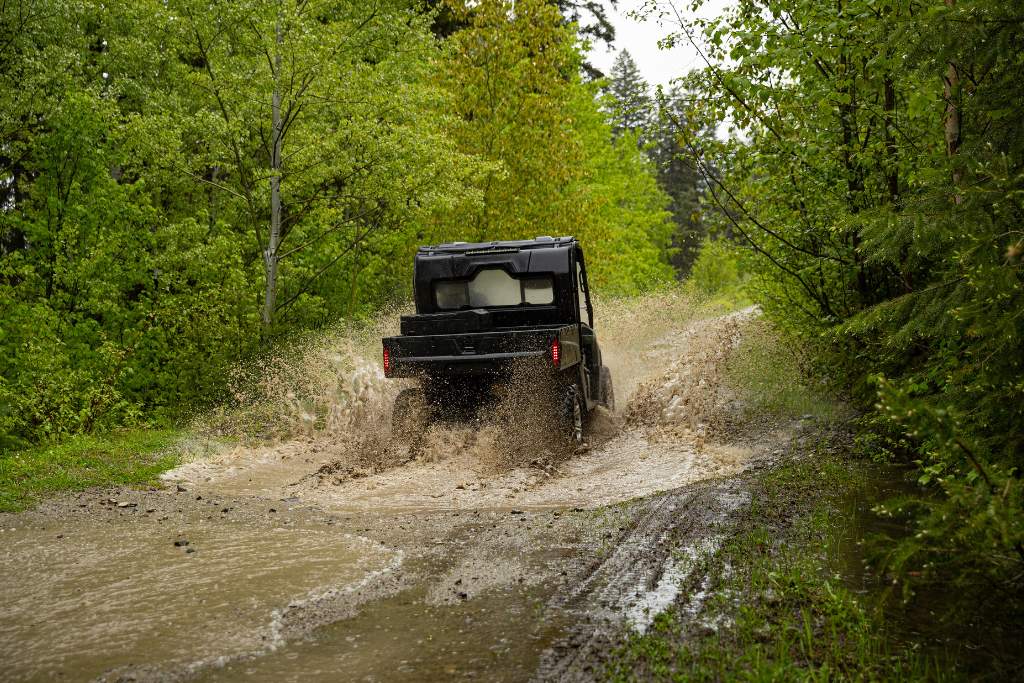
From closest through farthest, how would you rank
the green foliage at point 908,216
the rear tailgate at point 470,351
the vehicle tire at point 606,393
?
the green foliage at point 908,216 < the rear tailgate at point 470,351 < the vehicle tire at point 606,393

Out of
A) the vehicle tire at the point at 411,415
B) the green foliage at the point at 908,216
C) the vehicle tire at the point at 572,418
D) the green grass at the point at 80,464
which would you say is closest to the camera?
the green foliage at the point at 908,216

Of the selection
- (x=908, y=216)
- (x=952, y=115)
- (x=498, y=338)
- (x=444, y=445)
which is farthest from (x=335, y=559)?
(x=952, y=115)

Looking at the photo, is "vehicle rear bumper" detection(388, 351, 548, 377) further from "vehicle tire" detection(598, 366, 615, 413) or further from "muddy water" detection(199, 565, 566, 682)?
"muddy water" detection(199, 565, 566, 682)

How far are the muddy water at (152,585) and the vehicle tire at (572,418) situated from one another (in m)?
3.68

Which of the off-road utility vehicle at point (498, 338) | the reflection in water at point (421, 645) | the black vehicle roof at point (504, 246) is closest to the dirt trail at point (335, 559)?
the reflection in water at point (421, 645)

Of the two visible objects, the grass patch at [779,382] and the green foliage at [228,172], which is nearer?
the grass patch at [779,382]

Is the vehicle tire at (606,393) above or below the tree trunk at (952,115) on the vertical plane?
below

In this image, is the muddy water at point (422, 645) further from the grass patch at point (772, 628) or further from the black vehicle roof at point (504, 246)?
the black vehicle roof at point (504, 246)

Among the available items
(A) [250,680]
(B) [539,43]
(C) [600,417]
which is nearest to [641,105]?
(C) [600,417]

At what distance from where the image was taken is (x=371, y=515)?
603 cm

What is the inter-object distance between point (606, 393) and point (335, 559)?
663 centimetres

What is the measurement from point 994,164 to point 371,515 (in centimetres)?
505

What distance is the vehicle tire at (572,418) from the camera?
856 centimetres

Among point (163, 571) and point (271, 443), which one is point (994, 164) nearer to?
point (163, 571)
